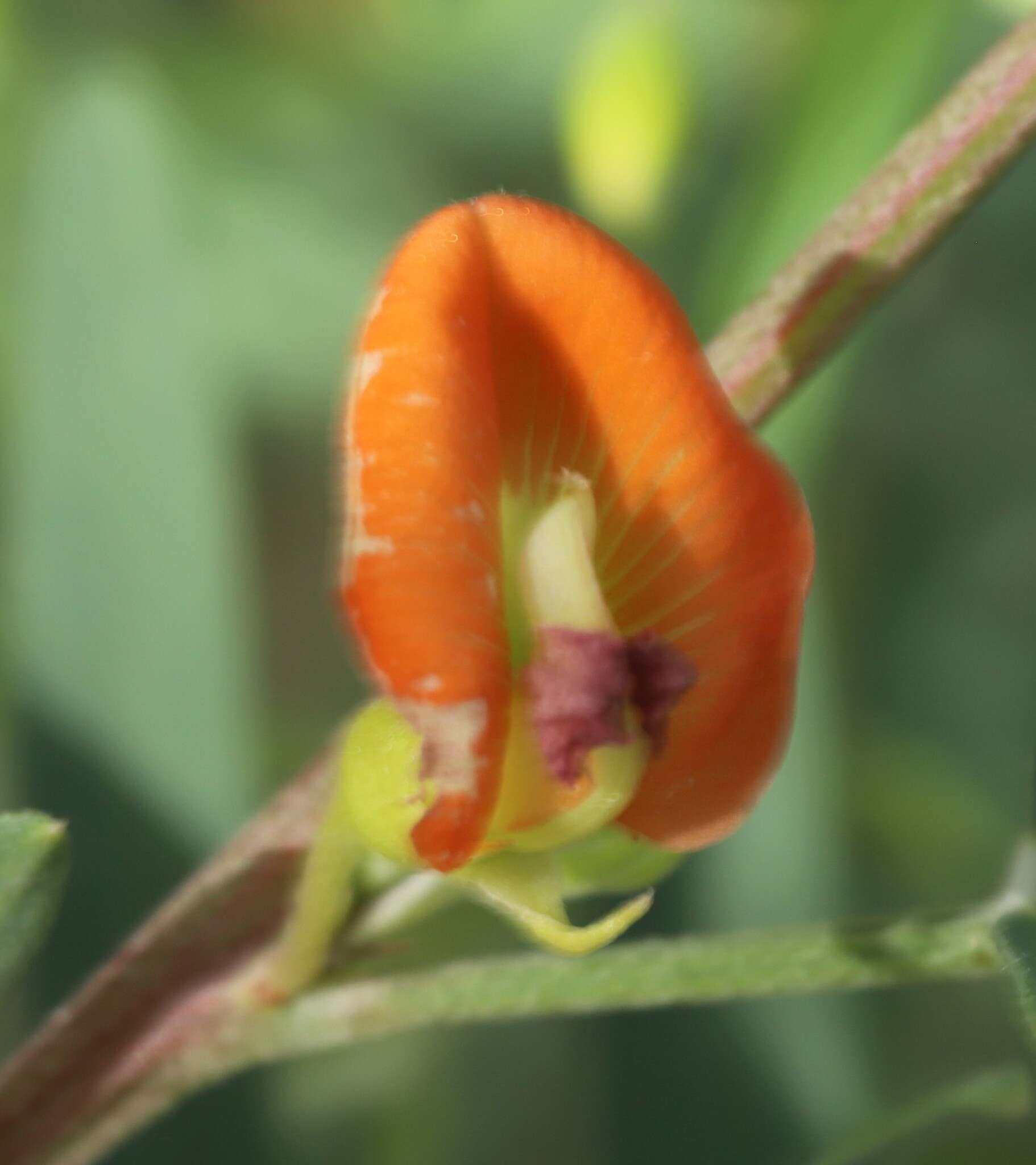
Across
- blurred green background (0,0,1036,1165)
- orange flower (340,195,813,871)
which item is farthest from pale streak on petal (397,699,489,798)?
blurred green background (0,0,1036,1165)

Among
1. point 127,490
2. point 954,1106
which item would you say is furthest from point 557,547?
point 127,490

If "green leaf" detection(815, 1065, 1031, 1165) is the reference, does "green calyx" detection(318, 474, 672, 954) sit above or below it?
above

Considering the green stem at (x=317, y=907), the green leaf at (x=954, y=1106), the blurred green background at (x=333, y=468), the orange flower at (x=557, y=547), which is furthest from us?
the blurred green background at (x=333, y=468)

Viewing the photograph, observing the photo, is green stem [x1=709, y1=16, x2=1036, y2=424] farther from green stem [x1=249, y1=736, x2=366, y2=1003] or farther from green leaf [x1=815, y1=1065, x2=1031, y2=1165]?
green leaf [x1=815, y1=1065, x2=1031, y2=1165]

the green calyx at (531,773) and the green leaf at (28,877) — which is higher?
the green calyx at (531,773)

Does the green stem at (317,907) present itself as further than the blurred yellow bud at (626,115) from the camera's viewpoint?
No

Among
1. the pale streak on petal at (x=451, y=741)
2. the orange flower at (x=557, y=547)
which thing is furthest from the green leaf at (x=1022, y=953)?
the pale streak on petal at (x=451, y=741)

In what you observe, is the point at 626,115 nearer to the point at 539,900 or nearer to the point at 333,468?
the point at 333,468

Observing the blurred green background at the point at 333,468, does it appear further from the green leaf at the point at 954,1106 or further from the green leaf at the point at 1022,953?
the green leaf at the point at 1022,953
